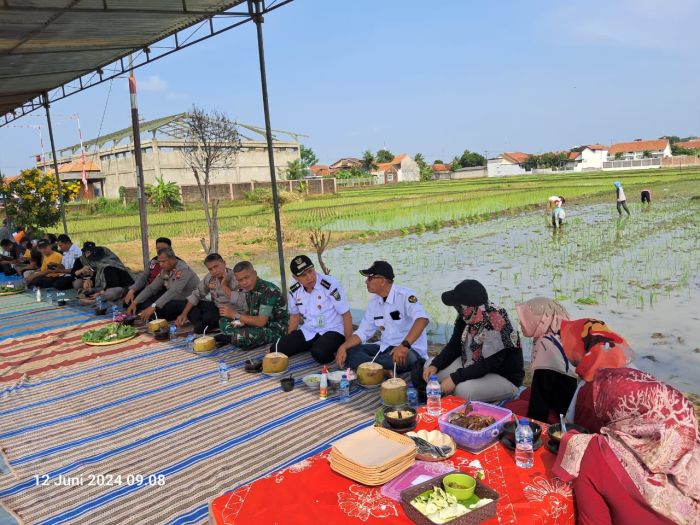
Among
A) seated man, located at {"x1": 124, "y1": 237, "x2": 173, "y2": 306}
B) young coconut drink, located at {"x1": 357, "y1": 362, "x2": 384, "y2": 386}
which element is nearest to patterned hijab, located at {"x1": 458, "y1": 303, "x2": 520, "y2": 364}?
young coconut drink, located at {"x1": 357, "y1": 362, "x2": 384, "y2": 386}

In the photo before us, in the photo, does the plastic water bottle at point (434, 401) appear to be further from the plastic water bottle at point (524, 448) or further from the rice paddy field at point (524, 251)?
the rice paddy field at point (524, 251)

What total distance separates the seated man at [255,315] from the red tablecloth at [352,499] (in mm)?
2991

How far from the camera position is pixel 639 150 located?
2768 inches

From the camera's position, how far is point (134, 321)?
6309 millimetres

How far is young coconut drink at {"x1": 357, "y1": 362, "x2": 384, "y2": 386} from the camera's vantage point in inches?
153

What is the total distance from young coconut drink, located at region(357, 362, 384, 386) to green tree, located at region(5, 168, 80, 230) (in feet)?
46.5

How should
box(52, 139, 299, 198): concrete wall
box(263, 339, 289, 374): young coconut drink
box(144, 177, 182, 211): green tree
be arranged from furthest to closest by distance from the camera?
1. box(52, 139, 299, 198): concrete wall
2. box(144, 177, 182, 211): green tree
3. box(263, 339, 289, 374): young coconut drink

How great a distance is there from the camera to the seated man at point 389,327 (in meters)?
4.09

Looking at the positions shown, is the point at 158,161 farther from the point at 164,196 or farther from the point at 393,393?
the point at 393,393

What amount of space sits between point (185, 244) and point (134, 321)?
29.7 ft

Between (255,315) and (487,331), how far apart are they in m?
2.60

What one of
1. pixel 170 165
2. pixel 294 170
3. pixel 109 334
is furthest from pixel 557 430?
pixel 294 170

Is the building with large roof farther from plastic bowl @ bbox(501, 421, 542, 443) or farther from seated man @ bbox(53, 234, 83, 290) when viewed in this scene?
plastic bowl @ bbox(501, 421, 542, 443)

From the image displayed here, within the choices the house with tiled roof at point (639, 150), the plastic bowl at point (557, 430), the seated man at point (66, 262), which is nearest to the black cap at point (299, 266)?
the plastic bowl at point (557, 430)
